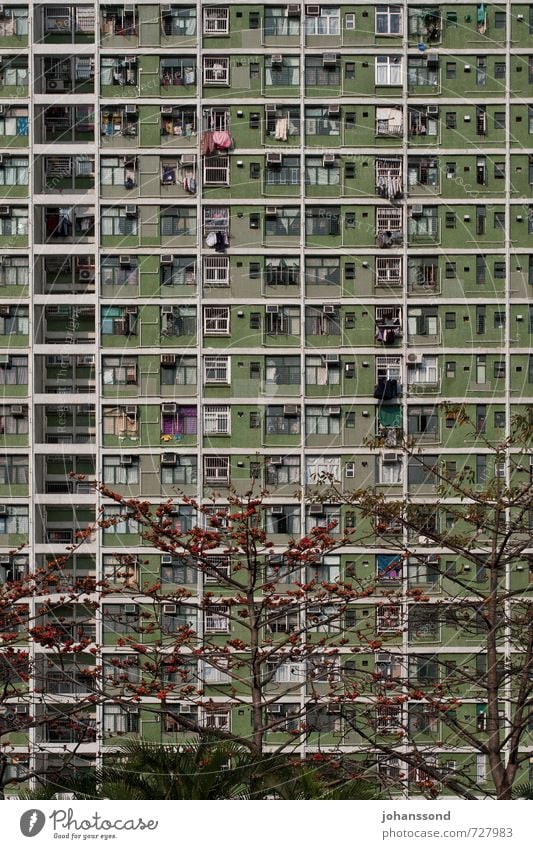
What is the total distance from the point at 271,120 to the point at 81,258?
133 inches

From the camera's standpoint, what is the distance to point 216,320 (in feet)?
59.8

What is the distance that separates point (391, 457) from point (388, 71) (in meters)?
5.45

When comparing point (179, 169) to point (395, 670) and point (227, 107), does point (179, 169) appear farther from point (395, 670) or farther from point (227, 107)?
point (395, 670)

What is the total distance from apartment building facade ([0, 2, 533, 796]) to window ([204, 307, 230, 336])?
0.10ft

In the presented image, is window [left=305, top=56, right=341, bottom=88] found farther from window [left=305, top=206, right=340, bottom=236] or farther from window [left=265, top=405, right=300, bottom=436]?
window [left=265, top=405, right=300, bottom=436]

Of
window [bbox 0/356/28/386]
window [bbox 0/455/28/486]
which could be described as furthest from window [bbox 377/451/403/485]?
window [bbox 0/356/28/386]

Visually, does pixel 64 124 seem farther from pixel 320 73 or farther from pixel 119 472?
pixel 119 472

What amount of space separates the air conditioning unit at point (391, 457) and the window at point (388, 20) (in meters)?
5.91

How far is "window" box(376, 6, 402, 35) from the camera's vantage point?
60.0ft

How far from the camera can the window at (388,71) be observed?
722 inches

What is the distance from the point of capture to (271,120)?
18297 mm

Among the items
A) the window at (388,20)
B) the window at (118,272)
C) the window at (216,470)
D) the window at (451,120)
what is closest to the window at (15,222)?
the window at (118,272)

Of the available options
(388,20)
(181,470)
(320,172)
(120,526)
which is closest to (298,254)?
(320,172)
